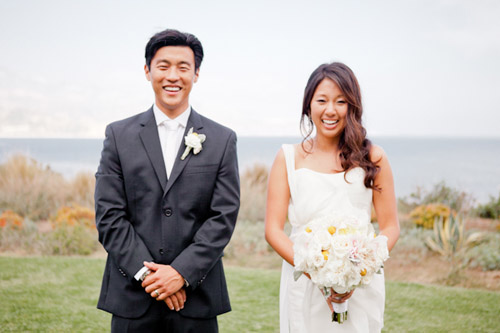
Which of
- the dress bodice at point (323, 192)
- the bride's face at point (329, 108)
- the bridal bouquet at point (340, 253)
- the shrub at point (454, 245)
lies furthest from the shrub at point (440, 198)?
the bridal bouquet at point (340, 253)

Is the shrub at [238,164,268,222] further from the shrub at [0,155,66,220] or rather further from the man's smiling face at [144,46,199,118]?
the man's smiling face at [144,46,199,118]

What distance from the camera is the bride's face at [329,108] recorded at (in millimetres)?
2852

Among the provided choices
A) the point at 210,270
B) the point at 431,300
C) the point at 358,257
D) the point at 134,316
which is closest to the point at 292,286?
the point at 210,270

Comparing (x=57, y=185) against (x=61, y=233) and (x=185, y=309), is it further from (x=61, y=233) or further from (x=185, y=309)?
(x=185, y=309)

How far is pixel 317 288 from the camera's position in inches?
115

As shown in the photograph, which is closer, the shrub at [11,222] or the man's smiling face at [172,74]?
the man's smiling face at [172,74]

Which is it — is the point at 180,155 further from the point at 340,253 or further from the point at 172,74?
the point at 340,253

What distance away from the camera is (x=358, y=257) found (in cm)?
233

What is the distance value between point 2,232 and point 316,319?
8051 millimetres

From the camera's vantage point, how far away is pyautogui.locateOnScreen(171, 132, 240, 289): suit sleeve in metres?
2.60

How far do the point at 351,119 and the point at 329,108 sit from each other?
16 centimetres

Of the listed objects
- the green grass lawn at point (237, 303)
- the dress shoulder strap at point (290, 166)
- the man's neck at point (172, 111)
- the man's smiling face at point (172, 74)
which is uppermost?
the man's smiling face at point (172, 74)

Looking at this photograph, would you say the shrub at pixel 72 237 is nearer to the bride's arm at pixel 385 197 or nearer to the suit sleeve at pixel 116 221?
the suit sleeve at pixel 116 221

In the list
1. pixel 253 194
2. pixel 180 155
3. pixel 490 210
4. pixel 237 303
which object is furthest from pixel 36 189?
pixel 490 210
